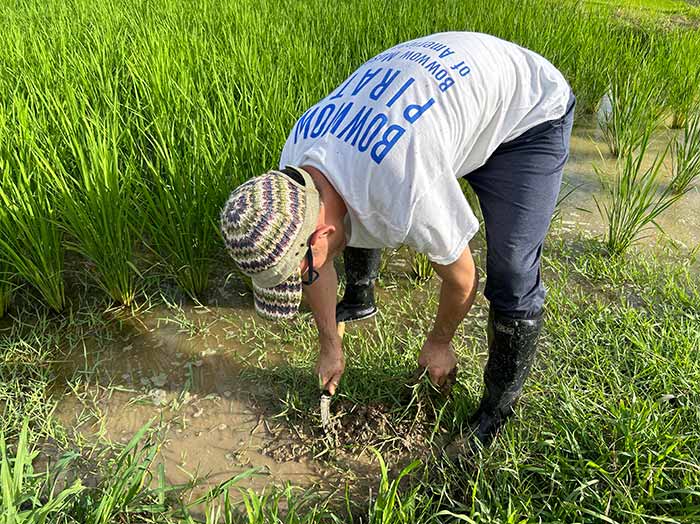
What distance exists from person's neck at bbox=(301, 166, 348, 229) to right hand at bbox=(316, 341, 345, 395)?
480 millimetres

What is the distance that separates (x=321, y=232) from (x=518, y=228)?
0.51m

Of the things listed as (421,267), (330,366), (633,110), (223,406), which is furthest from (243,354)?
(633,110)

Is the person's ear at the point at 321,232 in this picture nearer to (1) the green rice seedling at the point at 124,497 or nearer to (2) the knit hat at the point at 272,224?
(2) the knit hat at the point at 272,224

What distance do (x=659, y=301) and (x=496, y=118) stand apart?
1255mm

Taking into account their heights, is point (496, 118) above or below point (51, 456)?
above

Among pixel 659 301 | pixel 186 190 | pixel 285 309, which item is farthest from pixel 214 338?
pixel 659 301

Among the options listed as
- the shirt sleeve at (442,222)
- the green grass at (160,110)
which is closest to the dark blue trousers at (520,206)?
the shirt sleeve at (442,222)

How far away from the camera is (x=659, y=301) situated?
1.90m

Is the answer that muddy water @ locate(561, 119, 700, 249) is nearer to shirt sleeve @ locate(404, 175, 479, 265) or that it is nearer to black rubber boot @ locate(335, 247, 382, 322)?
black rubber boot @ locate(335, 247, 382, 322)

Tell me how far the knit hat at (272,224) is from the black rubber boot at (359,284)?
754 millimetres

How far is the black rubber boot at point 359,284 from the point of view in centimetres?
174

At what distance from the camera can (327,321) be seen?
4.43ft

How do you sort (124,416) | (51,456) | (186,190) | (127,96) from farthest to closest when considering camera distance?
1. (127,96)
2. (186,190)
3. (124,416)
4. (51,456)

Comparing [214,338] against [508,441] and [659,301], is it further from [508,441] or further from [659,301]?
[659,301]
